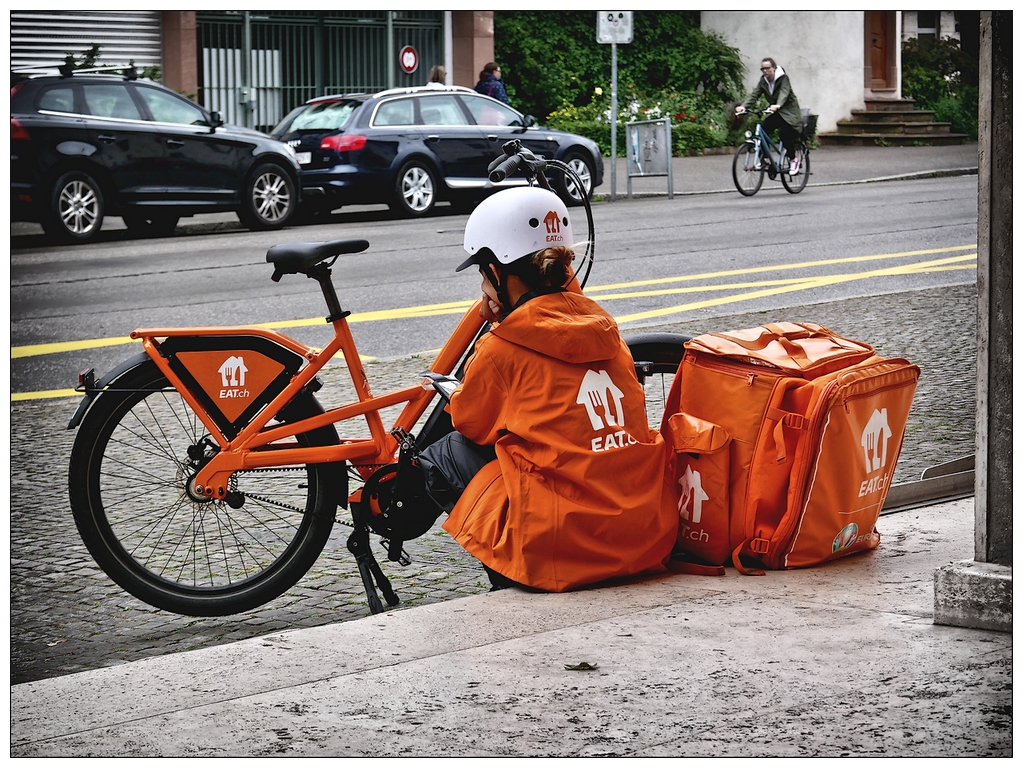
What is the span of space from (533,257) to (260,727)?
1.70 metres

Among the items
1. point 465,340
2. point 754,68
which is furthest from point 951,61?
point 465,340

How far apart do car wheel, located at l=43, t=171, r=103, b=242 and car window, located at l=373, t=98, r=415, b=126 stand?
3.81 meters

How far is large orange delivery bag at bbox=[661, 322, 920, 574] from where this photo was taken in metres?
4.27

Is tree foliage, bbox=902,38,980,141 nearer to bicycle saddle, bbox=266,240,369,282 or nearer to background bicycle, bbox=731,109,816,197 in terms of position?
background bicycle, bbox=731,109,816,197

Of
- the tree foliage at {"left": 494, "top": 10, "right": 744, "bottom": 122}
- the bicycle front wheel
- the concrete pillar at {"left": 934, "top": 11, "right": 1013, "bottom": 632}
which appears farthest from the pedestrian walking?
the concrete pillar at {"left": 934, "top": 11, "right": 1013, "bottom": 632}

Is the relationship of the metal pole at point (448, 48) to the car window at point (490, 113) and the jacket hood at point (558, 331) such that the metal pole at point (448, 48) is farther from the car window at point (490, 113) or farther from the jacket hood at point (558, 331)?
the jacket hood at point (558, 331)

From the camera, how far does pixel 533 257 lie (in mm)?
4250

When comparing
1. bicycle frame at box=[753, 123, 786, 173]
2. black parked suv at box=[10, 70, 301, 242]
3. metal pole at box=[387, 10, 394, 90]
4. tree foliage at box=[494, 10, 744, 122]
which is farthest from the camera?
tree foliage at box=[494, 10, 744, 122]

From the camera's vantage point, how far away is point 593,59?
97.6 feet

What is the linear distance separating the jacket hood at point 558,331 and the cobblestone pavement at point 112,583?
1017 mm

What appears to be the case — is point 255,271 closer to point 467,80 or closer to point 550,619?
point 550,619

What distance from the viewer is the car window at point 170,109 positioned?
50.1 feet

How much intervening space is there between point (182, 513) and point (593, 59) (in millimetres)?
26177

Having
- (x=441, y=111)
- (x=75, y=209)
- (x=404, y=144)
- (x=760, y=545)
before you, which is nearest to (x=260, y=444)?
(x=760, y=545)
